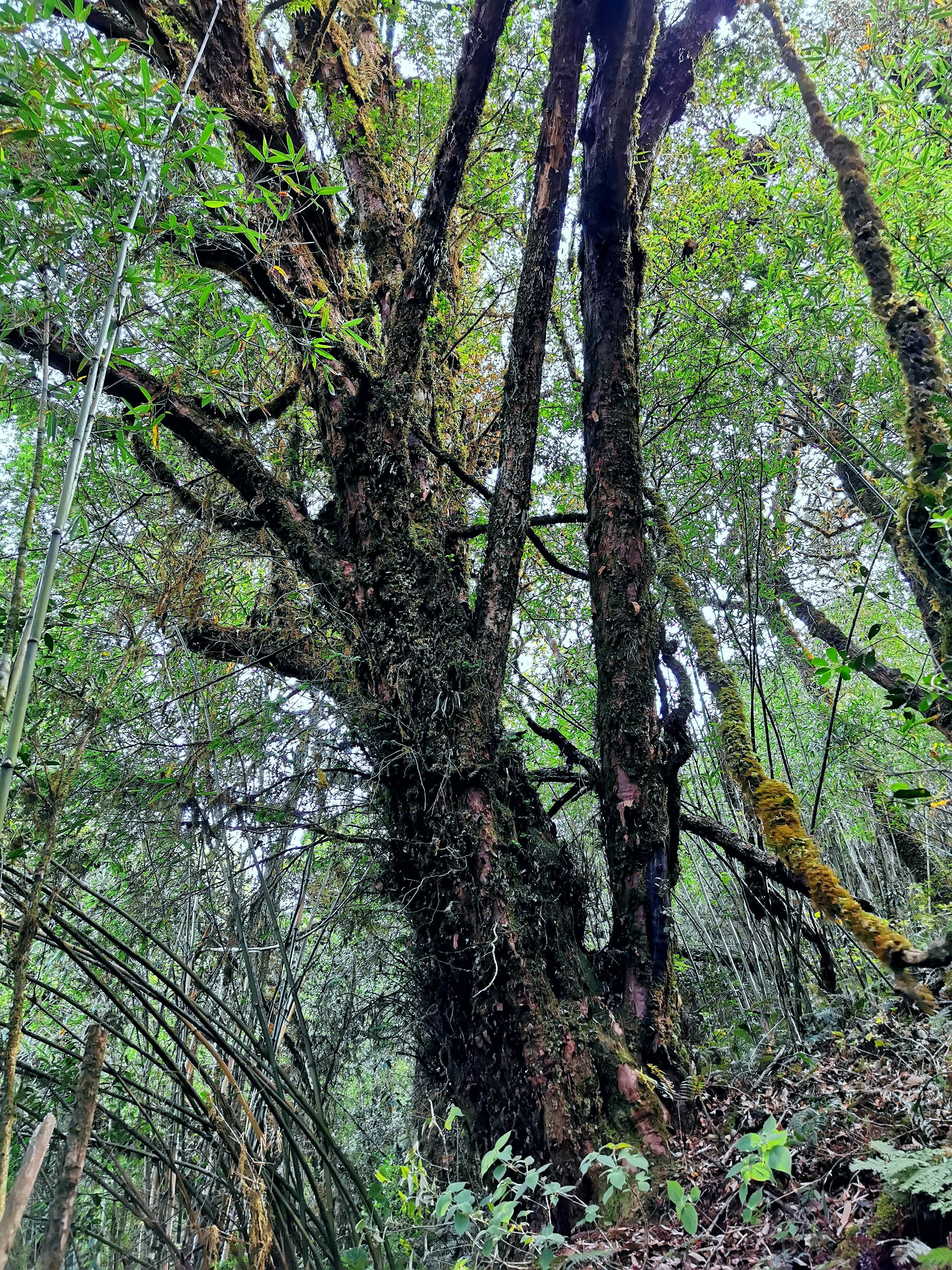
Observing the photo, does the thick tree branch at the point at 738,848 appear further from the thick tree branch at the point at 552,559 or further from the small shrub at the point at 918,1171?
the thick tree branch at the point at 552,559

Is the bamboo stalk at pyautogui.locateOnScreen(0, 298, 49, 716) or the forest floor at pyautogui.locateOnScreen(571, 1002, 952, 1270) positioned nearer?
the bamboo stalk at pyautogui.locateOnScreen(0, 298, 49, 716)

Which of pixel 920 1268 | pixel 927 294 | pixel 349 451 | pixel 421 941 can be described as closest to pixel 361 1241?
pixel 421 941

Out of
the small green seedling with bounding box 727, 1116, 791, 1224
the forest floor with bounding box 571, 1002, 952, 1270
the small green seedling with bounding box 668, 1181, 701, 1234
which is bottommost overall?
the forest floor with bounding box 571, 1002, 952, 1270

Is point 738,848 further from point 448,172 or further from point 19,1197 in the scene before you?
point 448,172

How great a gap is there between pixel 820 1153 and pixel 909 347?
2.23 m

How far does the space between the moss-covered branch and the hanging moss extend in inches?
25.3

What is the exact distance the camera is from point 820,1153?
168cm

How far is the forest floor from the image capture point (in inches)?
54.3

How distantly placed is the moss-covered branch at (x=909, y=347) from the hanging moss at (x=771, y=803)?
642 millimetres

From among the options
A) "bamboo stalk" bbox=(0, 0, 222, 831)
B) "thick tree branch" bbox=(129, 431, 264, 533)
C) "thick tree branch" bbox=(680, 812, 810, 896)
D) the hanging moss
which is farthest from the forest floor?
"thick tree branch" bbox=(129, 431, 264, 533)

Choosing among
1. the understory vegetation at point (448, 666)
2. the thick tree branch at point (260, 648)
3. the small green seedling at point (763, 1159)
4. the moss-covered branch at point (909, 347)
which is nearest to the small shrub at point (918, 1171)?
the understory vegetation at point (448, 666)

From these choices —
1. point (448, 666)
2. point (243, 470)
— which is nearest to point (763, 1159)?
point (448, 666)

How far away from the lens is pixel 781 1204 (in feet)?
5.27

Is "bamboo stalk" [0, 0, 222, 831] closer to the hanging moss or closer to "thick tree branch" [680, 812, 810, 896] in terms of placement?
the hanging moss
